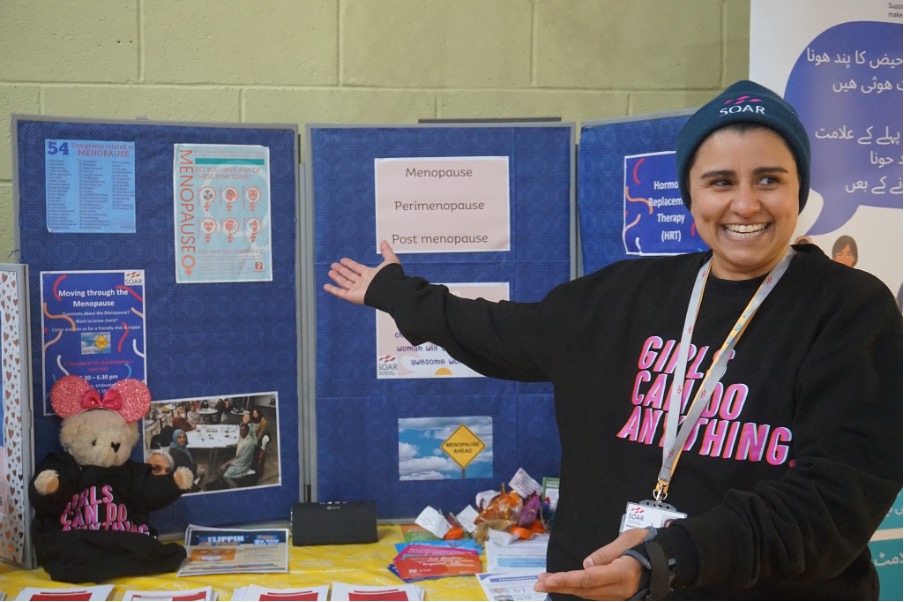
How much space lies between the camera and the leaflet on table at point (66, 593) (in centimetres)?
179

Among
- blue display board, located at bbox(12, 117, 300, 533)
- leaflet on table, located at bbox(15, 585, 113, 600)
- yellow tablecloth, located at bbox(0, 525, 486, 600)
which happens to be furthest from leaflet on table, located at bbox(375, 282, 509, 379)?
leaflet on table, located at bbox(15, 585, 113, 600)

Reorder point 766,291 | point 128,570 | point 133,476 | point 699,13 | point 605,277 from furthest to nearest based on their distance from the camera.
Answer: point 699,13 < point 133,476 < point 128,570 < point 605,277 < point 766,291

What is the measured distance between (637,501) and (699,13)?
7.07 feet

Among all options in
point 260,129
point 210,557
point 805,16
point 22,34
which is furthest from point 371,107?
point 210,557

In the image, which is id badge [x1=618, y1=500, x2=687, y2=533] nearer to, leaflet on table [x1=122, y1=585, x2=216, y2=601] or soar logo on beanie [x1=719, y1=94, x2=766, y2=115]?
soar logo on beanie [x1=719, y1=94, x2=766, y2=115]

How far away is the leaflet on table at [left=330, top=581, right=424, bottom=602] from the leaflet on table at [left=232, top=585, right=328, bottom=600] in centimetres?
3

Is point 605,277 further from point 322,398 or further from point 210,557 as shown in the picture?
point 210,557

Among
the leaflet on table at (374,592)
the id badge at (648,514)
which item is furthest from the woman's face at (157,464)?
the id badge at (648,514)

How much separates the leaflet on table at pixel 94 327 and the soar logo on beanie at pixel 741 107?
4.65ft

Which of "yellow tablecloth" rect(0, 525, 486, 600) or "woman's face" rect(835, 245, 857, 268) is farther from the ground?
"woman's face" rect(835, 245, 857, 268)

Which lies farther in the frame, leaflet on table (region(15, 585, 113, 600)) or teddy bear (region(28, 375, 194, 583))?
teddy bear (region(28, 375, 194, 583))

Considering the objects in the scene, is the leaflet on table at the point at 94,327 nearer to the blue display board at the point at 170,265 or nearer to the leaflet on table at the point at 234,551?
the blue display board at the point at 170,265

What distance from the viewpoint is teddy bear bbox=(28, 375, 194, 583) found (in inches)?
74.9

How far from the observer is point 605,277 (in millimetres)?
1523
